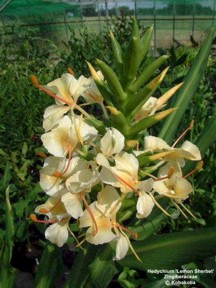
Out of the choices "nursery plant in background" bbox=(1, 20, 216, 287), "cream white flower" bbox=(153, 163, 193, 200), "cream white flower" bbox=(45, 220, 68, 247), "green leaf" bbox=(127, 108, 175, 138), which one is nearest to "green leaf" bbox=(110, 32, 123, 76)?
"nursery plant in background" bbox=(1, 20, 216, 287)

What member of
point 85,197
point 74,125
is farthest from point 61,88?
point 85,197

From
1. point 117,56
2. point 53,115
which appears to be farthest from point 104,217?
point 117,56

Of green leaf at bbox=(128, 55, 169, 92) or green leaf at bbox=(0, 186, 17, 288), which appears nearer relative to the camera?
green leaf at bbox=(128, 55, 169, 92)

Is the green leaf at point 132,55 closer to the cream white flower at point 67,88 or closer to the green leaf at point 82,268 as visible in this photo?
the cream white flower at point 67,88

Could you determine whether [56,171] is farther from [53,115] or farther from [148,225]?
[148,225]

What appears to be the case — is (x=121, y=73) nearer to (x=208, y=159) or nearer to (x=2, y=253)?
(x=2, y=253)

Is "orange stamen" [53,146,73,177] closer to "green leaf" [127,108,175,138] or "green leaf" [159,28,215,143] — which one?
"green leaf" [127,108,175,138]

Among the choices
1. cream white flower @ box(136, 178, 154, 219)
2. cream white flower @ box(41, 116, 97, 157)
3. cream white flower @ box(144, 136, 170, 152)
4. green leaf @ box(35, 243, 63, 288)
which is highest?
cream white flower @ box(41, 116, 97, 157)
